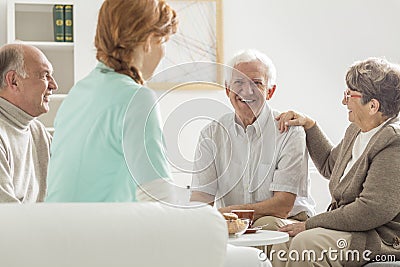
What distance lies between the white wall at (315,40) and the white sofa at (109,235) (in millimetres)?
3436

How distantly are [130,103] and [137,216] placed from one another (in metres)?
0.36

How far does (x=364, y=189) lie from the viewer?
2.89 metres

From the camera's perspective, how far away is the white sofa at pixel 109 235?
4.69 ft

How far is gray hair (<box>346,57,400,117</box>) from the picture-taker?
304 centimetres

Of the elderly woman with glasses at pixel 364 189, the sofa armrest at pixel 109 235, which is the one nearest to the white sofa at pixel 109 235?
the sofa armrest at pixel 109 235

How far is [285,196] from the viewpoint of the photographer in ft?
10.3

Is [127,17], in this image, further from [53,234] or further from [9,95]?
[9,95]

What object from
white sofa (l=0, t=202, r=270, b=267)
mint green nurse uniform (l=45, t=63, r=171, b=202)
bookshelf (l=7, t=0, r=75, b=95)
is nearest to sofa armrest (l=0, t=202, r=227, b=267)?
white sofa (l=0, t=202, r=270, b=267)

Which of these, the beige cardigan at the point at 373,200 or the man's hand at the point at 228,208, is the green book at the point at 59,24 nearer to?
the man's hand at the point at 228,208

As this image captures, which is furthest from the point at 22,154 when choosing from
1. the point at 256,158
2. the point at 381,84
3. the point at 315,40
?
the point at 315,40

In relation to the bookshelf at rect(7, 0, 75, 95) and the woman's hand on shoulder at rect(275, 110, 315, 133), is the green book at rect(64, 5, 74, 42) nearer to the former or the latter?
the bookshelf at rect(7, 0, 75, 95)

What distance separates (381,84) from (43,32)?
2.44 m

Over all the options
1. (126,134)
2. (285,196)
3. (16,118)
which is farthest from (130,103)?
(285,196)

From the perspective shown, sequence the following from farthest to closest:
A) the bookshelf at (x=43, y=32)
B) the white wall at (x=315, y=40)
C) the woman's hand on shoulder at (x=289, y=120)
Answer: the white wall at (x=315, y=40), the bookshelf at (x=43, y=32), the woman's hand on shoulder at (x=289, y=120)
